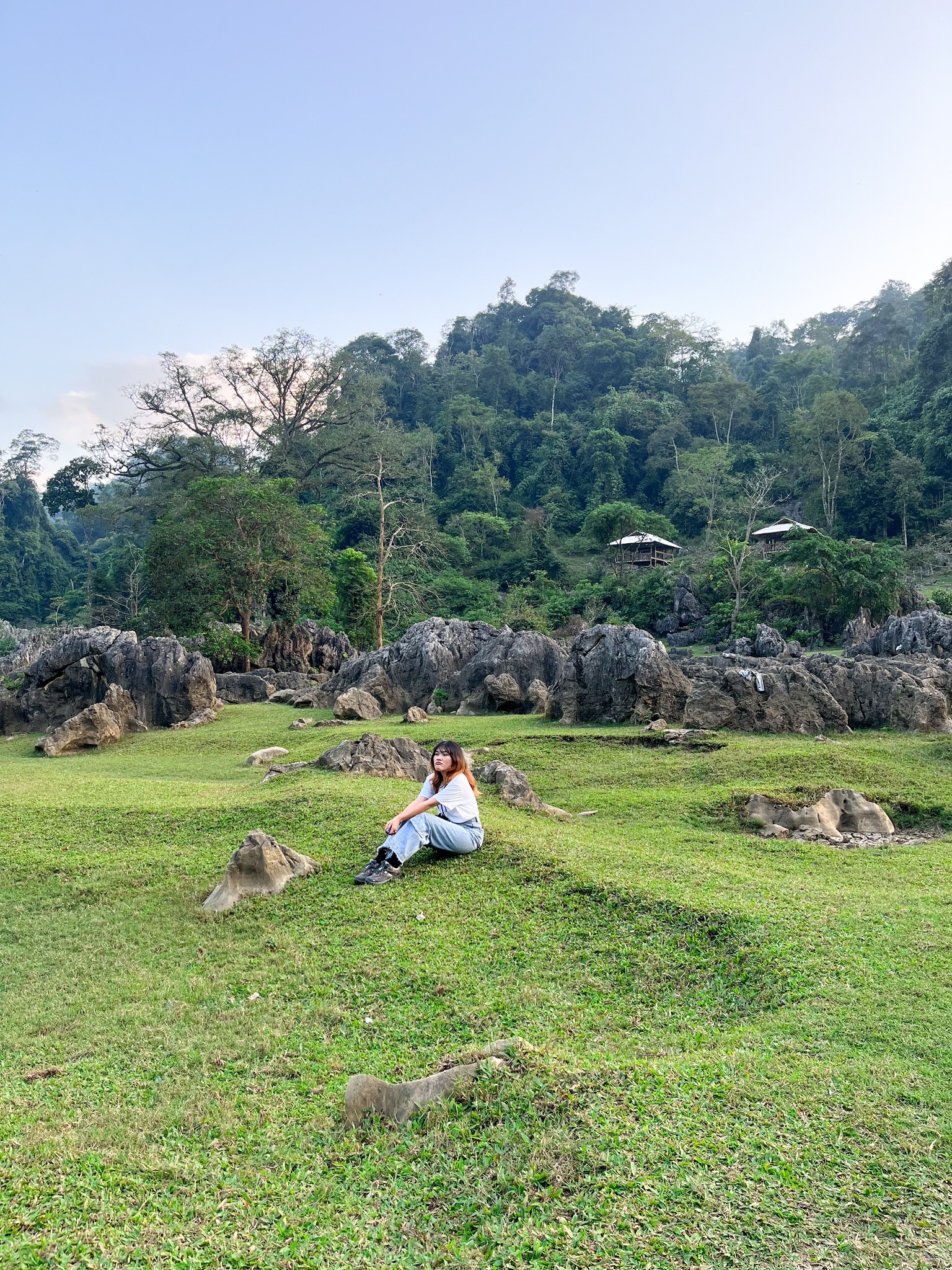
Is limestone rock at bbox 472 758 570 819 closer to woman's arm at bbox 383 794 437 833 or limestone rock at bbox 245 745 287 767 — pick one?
woman's arm at bbox 383 794 437 833

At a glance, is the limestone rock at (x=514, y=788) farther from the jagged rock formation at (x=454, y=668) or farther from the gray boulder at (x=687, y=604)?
the gray boulder at (x=687, y=604)

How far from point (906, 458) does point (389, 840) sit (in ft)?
154

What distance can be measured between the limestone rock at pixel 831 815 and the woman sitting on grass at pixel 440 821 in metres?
3.56

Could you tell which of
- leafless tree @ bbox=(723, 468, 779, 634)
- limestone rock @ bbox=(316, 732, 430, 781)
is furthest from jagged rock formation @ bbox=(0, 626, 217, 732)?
leafless tree @ bbox=(723, 468, 779, 634)

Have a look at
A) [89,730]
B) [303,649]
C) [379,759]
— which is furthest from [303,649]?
[379,759]

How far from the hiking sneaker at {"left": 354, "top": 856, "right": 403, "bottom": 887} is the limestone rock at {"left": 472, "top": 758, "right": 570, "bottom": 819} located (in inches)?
111

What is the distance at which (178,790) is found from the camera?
1039 cm

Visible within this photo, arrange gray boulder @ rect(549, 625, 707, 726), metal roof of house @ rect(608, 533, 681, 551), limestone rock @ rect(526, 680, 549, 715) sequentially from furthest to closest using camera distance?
1. metal roof of house @ rect(608, 533, 681, 551)
2. limestone rock @ rect(526, 680, 549, 715)
3. gray boulder @ rect(549, 625, 707, 726)

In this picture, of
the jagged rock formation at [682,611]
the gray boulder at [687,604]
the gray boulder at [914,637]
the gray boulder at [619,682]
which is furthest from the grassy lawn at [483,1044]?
the gray boulder at [687,604]

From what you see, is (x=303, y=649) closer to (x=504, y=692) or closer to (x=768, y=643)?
(x=504, y=692)

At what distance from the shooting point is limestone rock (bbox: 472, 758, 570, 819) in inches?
358

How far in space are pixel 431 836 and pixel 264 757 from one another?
7418 mm

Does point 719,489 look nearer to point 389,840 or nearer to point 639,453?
point 639,453

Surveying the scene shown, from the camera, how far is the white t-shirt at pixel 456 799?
6684 millimetres
